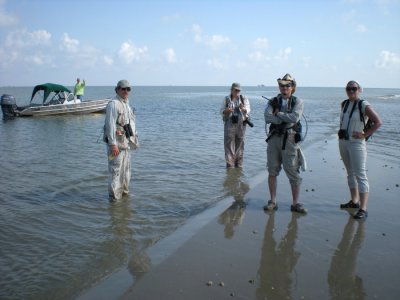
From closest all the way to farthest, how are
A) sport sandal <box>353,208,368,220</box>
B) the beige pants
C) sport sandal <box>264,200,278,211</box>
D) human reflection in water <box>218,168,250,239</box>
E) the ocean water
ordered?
the ocean water, human reflection in water <box>218,168,250,239</box>, sport sandal <box>353,208,368,220</box>, sport sandal <box>264,200,278,211</box>, the beige pants

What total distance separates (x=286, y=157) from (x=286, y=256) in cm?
184

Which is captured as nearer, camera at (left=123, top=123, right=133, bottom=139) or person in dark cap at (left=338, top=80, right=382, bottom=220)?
person in dark cap at (left=338, top=80, right=382, bottom=220)

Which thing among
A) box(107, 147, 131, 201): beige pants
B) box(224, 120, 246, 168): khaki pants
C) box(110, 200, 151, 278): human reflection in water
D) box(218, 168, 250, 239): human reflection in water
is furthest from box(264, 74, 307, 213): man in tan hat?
box(224, 120, 246, 168): khaki pants

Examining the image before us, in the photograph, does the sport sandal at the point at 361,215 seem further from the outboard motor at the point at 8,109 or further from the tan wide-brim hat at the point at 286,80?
the outboard motor at the point at 8,109

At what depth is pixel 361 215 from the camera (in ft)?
17.9

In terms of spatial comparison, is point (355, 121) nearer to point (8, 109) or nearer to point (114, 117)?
point (114, 117)

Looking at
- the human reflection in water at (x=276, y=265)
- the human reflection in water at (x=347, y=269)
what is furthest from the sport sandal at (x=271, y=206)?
the human reflection in water at (x=347, y=269)

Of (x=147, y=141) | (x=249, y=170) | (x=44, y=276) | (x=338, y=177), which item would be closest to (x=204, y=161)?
(x=249, y=170)

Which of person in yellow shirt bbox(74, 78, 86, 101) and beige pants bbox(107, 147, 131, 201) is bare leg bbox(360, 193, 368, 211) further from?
person in yellow shirt bbox(74, 78, 86, 101)

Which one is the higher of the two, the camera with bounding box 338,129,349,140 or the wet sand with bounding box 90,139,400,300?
the camera with bounding box 338,129,349,140

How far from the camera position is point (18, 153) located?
11531 millimetres

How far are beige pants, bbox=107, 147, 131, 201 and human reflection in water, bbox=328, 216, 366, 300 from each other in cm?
364

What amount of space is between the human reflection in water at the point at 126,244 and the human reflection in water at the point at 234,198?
118cm

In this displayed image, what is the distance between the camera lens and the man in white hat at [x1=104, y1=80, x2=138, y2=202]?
605cm
